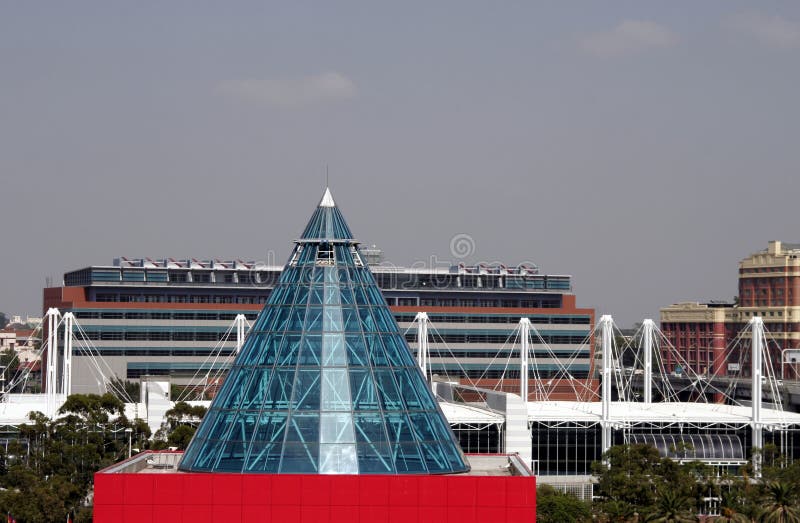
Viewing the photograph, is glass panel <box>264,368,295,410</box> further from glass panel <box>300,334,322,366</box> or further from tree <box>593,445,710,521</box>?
tree <box>593,445,710,521</box>

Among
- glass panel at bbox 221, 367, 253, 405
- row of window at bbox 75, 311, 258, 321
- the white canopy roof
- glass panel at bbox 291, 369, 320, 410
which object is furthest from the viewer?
row of window at bbox 75, 311, 258, 321

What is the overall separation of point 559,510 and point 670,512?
1974 centimetres

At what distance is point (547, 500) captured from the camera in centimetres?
8312

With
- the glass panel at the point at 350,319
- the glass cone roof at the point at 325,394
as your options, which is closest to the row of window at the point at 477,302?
Answer: the glass cone roof at the point at 325,394

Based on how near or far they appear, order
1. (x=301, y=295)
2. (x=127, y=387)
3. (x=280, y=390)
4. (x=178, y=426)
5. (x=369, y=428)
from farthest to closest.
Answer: (x=127, y=387) → (x=178, y=426) → (x=301, y=295) → (x=280, y=390) → (x=369, y=428)

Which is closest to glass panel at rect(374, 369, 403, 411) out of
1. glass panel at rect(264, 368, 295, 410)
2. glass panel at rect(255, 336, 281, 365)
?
glass panel at rect(264, 368, 295, 410)

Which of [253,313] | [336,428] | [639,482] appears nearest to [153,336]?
[253,313]

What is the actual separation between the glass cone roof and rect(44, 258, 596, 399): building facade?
3827 inches

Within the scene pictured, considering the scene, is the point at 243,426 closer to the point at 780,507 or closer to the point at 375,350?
the point at 375,350

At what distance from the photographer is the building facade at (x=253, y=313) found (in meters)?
162

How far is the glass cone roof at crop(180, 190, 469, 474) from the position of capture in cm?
5466

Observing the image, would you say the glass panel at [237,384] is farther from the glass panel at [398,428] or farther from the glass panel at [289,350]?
the glass panel at [398,428]

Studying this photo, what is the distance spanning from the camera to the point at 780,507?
62.7 meters

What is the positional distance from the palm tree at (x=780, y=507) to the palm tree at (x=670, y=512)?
3432 millimetres
